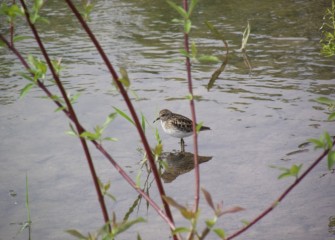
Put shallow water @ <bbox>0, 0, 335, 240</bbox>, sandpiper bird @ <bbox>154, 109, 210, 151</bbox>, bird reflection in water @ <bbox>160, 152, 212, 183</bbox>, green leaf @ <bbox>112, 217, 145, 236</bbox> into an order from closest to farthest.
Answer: green leaf @ <bbox>112, 217, 145, 236</bbox>, shallow water @ <bbox>0, 0, 335, 240</bbox>, bird reflection in water @ <bbox>160, 152, 212, 183</bbox>, sandpiper bird @ <bbox>154, 109, 210, 151</bbox>

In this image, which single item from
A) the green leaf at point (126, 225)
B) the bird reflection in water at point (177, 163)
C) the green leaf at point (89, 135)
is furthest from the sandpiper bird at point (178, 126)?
the green leaf at point (126, 225)

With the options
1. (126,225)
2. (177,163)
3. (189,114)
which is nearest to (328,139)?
(126,225)

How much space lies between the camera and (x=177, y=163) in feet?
25.2

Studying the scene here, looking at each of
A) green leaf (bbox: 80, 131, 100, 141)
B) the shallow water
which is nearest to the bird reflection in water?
the shallow water

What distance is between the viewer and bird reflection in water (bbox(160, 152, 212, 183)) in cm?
726

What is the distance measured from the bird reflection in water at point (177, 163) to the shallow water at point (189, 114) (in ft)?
0.47

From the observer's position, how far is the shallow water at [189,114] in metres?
6.12

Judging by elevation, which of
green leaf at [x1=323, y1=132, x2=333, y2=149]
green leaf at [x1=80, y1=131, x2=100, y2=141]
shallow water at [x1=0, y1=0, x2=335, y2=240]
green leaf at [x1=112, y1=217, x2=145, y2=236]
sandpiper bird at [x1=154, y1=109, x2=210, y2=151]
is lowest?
shallow water at [x1=0, y1=0, x2=335, y2=240]

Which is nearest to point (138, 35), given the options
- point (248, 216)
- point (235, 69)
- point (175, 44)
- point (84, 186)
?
point (175, 44)

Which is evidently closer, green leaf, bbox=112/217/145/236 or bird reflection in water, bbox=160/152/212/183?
green leaf, bbox=112/217/145/236

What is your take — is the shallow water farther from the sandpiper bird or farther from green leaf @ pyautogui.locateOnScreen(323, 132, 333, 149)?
green leaf @ pyautogui.locateOnScreen(323, 132, 333, 149)

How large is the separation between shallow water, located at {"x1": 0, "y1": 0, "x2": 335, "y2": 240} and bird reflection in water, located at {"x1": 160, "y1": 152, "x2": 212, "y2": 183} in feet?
0.47

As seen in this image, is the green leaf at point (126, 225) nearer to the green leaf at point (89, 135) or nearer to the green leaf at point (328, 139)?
the green leaf at point (89, 135)

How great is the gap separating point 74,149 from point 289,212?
3318 millimetres
